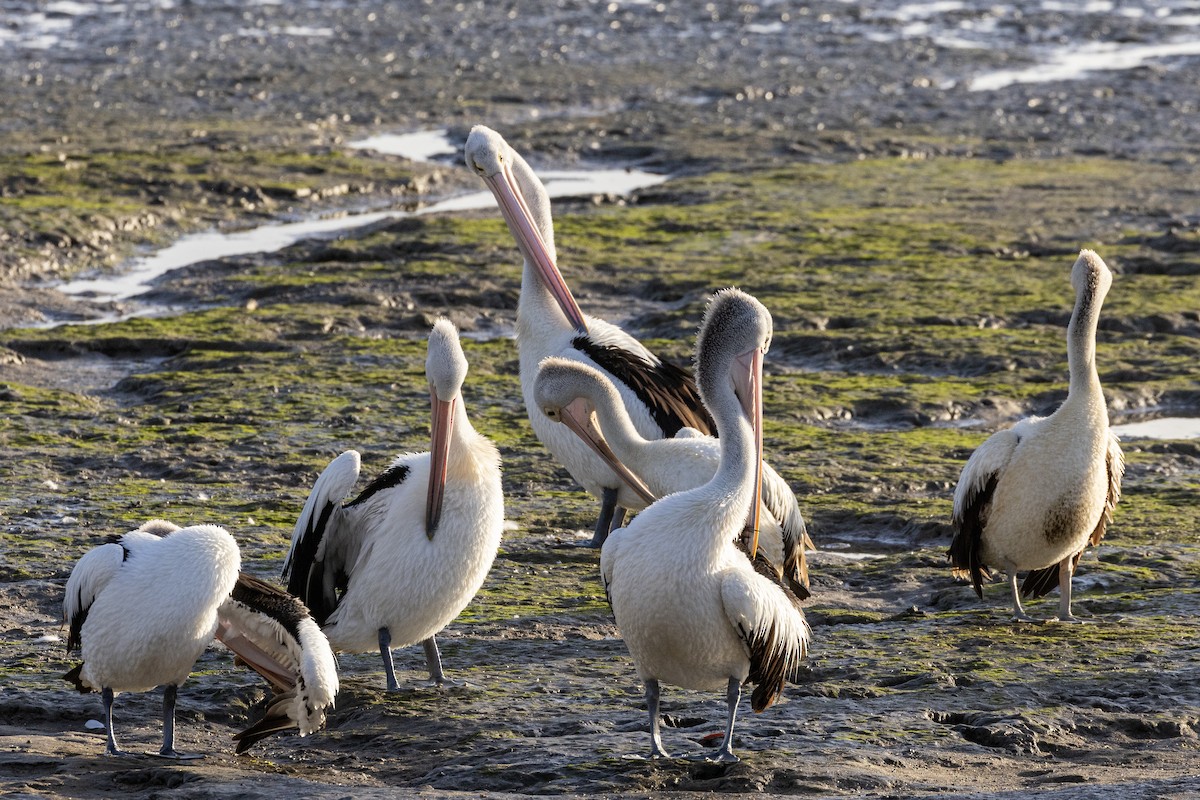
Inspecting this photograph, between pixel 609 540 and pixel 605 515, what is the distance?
2.31 meters

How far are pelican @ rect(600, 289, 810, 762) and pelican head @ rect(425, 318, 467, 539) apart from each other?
76 cm

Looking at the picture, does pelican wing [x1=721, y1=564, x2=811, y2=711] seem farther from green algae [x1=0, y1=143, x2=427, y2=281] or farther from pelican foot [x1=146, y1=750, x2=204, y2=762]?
green algae [x1=0, y1=143, x2=427, y2=281]

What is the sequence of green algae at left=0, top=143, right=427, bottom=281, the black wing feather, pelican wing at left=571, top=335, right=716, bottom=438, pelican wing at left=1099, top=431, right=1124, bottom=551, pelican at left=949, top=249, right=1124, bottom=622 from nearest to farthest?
pelican at left=949, top=249, right=1124, bottom=622 < the black wing feather < pelican wing at left=1099, top=431, right=1124, bottom=551 < pelican wing at left=571, top=335, right=716, bottom=438 < green algae at left=0, top=143, right=427, bottom=281

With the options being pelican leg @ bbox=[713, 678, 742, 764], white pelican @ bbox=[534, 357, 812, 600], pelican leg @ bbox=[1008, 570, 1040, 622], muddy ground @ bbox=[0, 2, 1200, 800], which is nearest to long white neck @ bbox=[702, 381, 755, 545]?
pelican leg @ bbox=[713, 678, 742, 764]

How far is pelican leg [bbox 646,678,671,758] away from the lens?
5223 millimetres

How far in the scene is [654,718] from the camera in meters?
5.29

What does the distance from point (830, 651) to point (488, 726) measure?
150 cm

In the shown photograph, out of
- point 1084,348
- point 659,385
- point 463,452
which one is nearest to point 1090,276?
point 1084,348

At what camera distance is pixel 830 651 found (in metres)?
6.41

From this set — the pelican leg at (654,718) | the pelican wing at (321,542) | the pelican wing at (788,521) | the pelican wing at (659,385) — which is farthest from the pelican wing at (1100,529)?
the pelican wing at (321,542)

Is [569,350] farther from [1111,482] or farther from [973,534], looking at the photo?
[1111,482]

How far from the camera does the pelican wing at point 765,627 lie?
203 inches

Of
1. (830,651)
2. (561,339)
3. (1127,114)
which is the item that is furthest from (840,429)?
(1127,114)

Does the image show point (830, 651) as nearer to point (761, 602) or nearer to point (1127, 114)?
point (761, 602)
